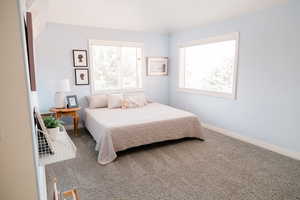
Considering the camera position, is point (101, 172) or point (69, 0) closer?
point (101, 172)

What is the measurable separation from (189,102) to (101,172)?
2946 mm

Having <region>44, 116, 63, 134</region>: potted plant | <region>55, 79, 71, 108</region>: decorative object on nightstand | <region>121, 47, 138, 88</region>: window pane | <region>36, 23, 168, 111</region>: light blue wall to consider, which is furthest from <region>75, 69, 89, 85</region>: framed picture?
<region>44, 116, 63, 134</region>: potted plant

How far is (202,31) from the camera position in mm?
4133

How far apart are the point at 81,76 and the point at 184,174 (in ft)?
10.1

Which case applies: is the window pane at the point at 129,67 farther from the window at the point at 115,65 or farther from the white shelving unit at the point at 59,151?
the white shelving unit at the point at 59,151

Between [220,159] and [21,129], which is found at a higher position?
[21,129]

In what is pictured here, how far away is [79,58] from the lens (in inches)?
160

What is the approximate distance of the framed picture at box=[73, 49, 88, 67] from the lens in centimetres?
402

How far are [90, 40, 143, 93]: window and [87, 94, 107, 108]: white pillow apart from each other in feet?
0.85

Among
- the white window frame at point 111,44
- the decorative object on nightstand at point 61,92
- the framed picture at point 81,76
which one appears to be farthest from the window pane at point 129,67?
the decorative object on nightstand at point 61,92

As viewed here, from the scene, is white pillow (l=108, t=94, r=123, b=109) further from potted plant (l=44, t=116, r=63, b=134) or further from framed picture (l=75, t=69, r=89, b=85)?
potted plant (l=44, t=116, r=63, b=134)

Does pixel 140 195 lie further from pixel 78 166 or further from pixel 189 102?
pixel 189 102

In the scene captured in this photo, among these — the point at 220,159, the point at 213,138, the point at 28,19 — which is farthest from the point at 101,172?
the point at 213,138

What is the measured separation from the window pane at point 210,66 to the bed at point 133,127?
1.14m
